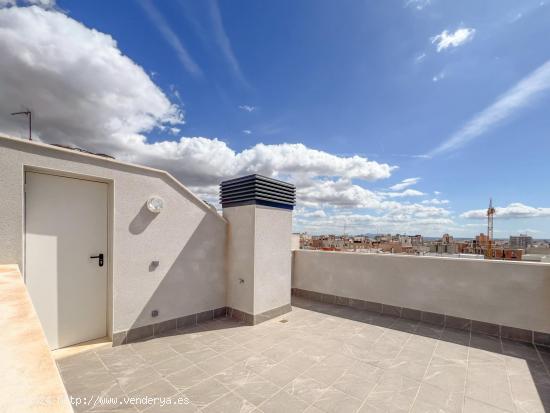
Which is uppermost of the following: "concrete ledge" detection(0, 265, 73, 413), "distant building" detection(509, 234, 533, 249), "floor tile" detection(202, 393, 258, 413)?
"concrete ledge" detection(0, 265, 73, 413)

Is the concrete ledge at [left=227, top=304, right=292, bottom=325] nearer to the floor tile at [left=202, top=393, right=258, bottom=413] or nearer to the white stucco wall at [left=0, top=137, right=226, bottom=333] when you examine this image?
the white stucco wall at [left=0, top=137, right=226, bottom=333]

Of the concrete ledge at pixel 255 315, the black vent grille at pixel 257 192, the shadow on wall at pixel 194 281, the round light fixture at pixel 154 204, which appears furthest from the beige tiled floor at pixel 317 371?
the black vent grille at pixel 257 192

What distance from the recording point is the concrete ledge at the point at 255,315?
4324 millimetres

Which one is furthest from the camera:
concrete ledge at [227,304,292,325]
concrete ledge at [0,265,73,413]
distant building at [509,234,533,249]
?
distant building at [509,234,533,249]

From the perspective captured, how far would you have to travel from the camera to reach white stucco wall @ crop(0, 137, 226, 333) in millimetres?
2740

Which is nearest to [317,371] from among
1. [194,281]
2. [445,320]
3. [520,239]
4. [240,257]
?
[240,257]

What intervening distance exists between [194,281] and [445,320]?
4595 millimetres

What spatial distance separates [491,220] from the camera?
45906 mm

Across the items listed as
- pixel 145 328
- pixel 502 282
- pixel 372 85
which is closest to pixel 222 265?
pixel 145 328

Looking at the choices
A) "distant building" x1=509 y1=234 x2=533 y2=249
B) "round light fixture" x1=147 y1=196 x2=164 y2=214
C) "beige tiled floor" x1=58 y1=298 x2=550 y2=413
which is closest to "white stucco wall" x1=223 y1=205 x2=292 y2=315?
"beige tiled floor" x1=58 y1=298 x2=550 y2=413

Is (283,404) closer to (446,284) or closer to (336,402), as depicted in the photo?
(336,402)

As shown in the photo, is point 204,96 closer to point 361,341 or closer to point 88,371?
point 88,371

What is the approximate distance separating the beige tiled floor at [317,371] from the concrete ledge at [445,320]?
217 millimetres

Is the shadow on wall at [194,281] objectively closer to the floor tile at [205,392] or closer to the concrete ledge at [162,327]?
the concrete ledge at [162,327]
